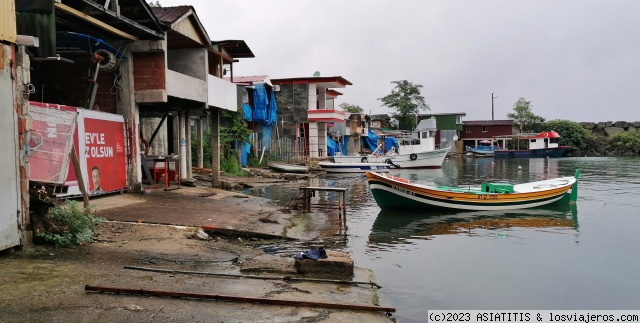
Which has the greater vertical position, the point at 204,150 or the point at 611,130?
the point at 611,130

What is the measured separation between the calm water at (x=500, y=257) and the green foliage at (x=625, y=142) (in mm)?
55606

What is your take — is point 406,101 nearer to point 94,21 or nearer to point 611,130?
point 611,130

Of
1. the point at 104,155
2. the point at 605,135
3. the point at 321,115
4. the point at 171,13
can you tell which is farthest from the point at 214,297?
the point at 605,135

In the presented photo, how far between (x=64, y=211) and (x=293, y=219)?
6.48 metres

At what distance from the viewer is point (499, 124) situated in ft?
224

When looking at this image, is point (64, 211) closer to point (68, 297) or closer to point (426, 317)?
point (68, 297)

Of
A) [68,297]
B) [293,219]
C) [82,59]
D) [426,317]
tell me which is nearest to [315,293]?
[426,317]

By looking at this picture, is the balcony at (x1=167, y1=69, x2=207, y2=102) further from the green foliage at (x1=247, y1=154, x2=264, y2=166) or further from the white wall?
the green foliage at (x1=247, y1=154, x2=264, y2=166)

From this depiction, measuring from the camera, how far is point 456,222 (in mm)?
15391

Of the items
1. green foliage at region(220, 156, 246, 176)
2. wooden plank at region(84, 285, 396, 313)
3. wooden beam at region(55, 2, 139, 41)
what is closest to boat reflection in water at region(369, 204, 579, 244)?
wooden plank at region(84, 285, 396, 313)

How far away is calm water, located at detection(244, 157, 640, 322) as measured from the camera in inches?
320

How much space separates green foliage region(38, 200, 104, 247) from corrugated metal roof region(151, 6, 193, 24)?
749 cm

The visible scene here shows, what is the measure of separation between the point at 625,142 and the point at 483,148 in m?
19.4

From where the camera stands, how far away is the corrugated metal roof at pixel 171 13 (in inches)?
536
